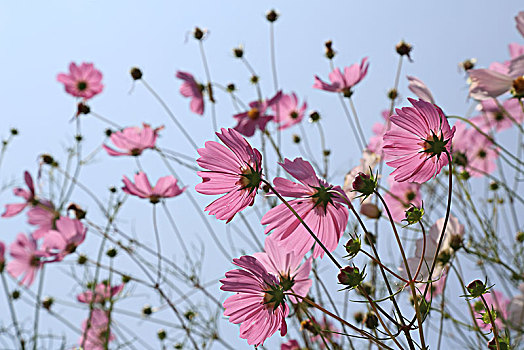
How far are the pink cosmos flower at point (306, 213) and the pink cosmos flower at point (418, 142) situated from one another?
6 cm

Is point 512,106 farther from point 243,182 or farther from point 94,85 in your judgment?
point 94,85

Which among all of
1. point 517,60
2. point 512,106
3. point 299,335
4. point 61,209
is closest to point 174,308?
point 299,335

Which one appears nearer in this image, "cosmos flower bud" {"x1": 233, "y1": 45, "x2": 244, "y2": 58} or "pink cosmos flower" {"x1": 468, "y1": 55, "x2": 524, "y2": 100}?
"pink cosmos flower" {"x1": 468, "y1": 55, "x2": 524, "y2": 100}

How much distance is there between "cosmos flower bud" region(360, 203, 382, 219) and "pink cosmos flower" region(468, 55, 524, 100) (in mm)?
221

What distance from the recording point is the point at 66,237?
3.42 feet

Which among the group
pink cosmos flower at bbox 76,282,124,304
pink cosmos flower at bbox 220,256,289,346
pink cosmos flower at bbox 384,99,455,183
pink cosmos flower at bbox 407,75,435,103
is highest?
pink cosmos flower at bbox 76,282,124,304

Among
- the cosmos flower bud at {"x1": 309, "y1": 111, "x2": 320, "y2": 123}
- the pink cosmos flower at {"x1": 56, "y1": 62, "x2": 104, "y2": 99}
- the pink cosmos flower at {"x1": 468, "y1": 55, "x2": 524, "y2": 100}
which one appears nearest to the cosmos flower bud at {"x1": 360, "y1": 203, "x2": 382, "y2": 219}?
the pink cosmos flower at {"x1": 468, "y1": 55, "x2": 524, "y2": 100}

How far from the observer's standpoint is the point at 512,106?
1.11m

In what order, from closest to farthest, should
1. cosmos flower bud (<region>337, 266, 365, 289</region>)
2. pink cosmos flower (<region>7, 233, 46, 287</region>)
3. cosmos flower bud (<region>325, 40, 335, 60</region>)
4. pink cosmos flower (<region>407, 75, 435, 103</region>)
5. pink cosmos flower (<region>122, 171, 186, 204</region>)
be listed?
cosmos flower bud (<region>337, 266, 365, 289</region>) < pink cosmos flower (<region>407, 75, 435, 103</region>) < pink cosmos flower (<region>122, 171, 186, 204</region>) < cosmos flower bud (<region>325, 40, 335, 60</region>) < pink cosmos flower (<region>7, 233, 46, 287</region>)

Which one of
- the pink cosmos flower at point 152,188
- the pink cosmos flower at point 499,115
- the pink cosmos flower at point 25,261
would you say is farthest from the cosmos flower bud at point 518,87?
the pink cosmos flower at point 25,261

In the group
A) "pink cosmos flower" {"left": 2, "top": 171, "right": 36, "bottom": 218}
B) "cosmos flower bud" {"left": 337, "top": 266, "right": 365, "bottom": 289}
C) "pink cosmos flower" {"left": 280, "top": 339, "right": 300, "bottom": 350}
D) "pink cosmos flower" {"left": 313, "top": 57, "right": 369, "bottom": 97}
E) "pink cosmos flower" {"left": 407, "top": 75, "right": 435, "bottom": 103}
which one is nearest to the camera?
"cosmos flower bud" {"left": 337, "top": 266, "right": 365, "bottom": 289}

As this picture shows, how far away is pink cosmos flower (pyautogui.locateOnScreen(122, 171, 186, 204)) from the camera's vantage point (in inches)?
34.0

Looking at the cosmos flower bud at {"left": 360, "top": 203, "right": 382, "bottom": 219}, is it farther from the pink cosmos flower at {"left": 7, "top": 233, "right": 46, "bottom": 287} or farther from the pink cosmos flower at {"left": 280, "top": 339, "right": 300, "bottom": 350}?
the pink cosmos flower at {"left": 7, "top": 233, "right": 46, "bottom": 287}

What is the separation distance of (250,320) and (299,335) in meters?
0.57
